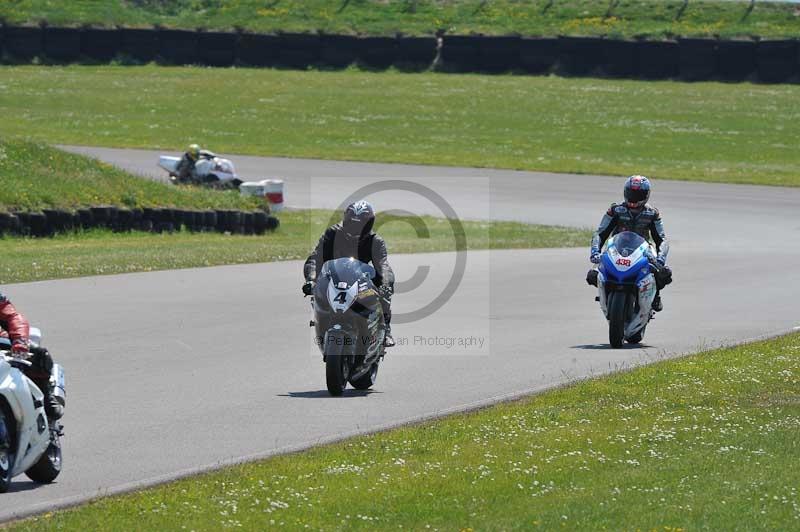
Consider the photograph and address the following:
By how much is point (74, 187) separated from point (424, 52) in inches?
1254

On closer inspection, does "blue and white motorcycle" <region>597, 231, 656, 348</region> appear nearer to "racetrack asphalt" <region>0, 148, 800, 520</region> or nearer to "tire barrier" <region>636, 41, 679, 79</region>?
"racetrack asphalt" <region>0, 148, 800, 520</region>

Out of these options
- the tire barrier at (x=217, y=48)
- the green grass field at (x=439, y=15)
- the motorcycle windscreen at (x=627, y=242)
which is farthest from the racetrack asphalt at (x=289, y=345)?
the tire barrier at (x=217, y=48)

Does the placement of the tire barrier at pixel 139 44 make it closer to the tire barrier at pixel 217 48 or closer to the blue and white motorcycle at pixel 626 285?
the tire barrier at pixel 217 48

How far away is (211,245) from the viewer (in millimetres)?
22516

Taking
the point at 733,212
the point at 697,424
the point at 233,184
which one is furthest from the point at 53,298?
the point at 733,212

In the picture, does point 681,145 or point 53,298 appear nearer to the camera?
point 53,298

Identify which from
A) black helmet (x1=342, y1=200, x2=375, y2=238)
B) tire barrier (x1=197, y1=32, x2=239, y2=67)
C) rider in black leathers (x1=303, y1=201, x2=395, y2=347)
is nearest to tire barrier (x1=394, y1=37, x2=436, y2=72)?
tire barrier (x1=197, y1=32, x2=239, y2=67)

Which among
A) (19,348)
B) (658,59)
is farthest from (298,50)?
(19,348)

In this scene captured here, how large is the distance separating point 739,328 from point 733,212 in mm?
15874

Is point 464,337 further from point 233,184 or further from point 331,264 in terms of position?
point 233,184

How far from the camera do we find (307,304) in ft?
52.4

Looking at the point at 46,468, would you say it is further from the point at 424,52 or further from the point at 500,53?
the point at 424,52

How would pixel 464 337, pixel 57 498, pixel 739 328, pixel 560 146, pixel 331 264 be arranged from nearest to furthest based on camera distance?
pixel 57 498 < pixel 331 264 < pixel 464 337 < pixel 739 328 < pixel 560 146

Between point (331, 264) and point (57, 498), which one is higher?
point (331, 264)
